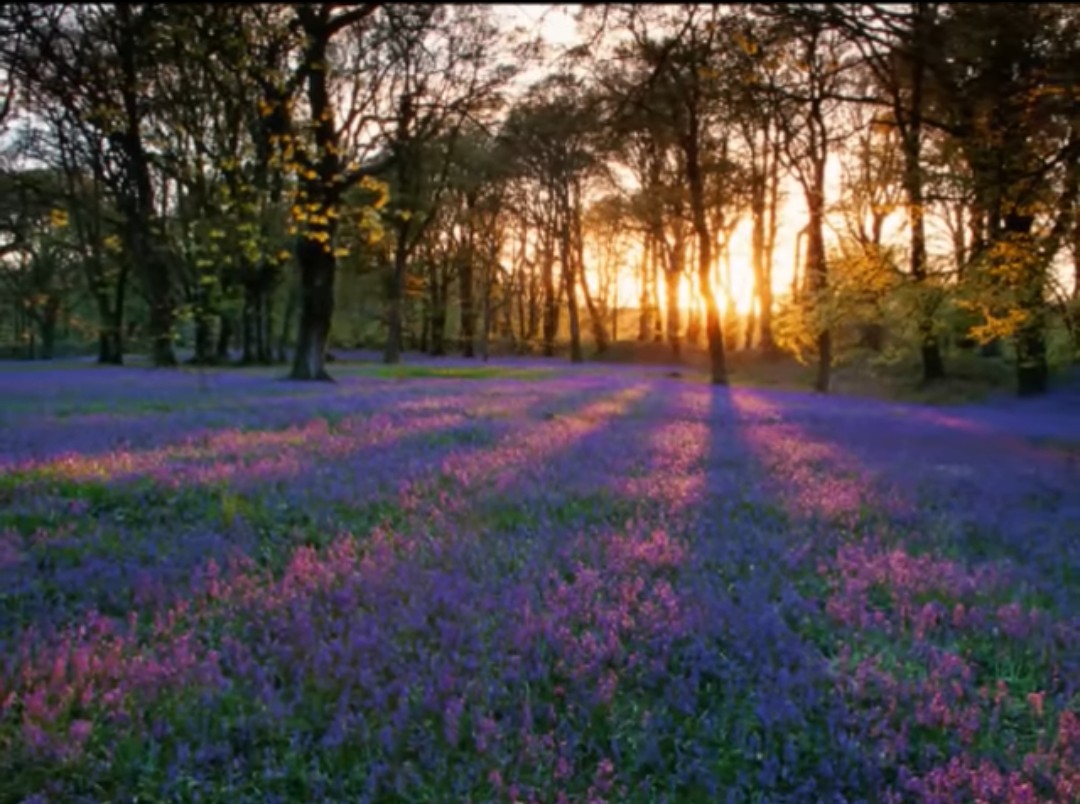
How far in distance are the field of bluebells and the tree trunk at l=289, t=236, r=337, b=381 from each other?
17354mm

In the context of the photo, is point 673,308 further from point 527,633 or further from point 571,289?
point 527,633

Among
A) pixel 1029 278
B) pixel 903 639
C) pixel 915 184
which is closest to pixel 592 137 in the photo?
pixel 915 184

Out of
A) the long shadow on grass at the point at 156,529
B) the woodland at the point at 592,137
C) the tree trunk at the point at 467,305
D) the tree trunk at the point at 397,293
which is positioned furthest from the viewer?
the tree trunk at the point at 467,305

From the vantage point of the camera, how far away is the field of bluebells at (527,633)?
3.12 metres

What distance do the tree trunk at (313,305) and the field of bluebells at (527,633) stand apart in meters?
17.4

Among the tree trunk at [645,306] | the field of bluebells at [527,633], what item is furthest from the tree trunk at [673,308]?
the field of bluebells at [527,633]

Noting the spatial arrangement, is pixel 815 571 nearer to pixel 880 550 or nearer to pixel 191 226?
pixel 880 550

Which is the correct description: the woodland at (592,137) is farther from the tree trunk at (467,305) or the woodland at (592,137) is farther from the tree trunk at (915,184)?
Result: the tree trunk at (467,305)

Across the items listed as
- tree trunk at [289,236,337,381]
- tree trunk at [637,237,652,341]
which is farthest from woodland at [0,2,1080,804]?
Result: tree trunk at [637,237,652,341]

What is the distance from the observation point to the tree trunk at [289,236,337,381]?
25547mm

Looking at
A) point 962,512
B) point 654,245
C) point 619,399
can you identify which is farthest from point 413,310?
point 962,512

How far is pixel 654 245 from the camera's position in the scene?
59719 mm

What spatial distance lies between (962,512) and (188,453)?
8.62 meters

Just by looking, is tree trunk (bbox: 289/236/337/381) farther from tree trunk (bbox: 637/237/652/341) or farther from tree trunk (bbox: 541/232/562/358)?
tree trunk (bbox: 637/237/652/341)
